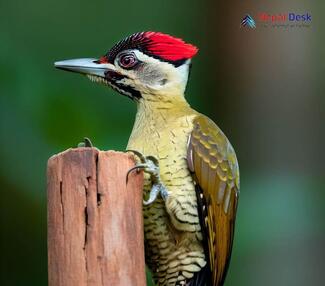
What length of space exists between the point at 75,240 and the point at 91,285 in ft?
0.34

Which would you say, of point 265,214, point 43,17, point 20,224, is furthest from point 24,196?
point 265,214

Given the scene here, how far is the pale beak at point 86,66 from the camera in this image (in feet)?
7.48

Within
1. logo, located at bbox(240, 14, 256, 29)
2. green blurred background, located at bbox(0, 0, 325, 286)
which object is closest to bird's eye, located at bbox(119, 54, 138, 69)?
green blurred background, located at bbox(0, 0, 325, 286)

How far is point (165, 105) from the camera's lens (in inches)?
92.3

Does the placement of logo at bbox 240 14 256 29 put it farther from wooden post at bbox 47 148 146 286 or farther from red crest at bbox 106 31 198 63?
wooden post at bbox 47 148 146 286

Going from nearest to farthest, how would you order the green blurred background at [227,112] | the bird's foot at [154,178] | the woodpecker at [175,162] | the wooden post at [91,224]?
the wooden post at [91,224] < the bird's foot at [154,178] < the woodpecker at [175,162] < the green blurred background at [227,112]

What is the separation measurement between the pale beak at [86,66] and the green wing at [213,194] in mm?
298

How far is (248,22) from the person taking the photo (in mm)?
2684

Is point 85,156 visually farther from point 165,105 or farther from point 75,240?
point 165,105

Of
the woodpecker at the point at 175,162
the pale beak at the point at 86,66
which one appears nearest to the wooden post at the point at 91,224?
the woodpecker at the point at 175,162

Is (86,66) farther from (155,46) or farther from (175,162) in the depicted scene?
(175,162)

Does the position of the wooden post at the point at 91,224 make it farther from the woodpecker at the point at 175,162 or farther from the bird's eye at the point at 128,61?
the bird's eye at the point at 128,61

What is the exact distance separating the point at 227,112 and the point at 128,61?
1.62ft

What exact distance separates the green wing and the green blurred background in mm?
384
